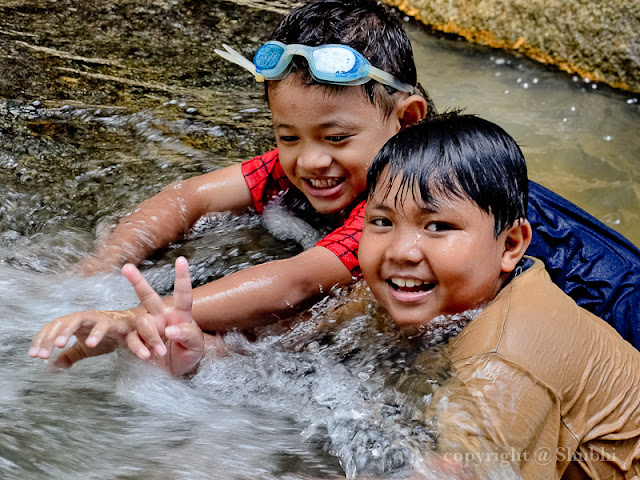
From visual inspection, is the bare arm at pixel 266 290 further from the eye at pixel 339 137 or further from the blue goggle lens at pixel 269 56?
the blue goggle lens at pixel 269 56

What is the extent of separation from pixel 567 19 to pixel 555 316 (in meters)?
4.60

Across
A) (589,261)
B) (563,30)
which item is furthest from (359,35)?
(563,30)

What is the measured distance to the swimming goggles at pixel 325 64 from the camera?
2.92m

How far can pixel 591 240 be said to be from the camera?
2.97 m

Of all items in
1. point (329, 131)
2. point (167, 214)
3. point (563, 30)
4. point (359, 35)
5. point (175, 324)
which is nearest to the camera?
point (175, 324)

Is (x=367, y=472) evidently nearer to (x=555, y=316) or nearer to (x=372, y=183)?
(x=555, y=316)

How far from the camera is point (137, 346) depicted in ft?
7.57

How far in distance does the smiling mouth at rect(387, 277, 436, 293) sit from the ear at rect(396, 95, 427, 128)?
1003 millimetres

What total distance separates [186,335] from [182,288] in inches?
7.8

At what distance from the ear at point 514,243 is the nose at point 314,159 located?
0.87 m

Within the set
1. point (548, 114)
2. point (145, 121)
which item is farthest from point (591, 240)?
point (548, 114)

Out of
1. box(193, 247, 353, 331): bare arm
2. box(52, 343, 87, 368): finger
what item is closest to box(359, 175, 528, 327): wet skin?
box(193, 247, 353, 331): bare arm

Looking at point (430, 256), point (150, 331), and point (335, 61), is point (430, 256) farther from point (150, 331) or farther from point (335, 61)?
point (335, 61)

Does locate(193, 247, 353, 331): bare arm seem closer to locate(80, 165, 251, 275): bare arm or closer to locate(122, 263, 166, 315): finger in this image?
locate(122, 263, 166, 315): finger
